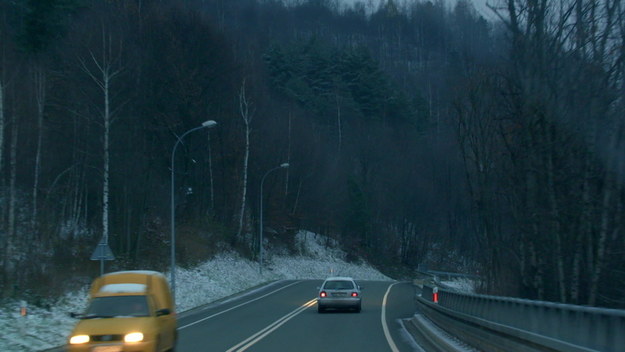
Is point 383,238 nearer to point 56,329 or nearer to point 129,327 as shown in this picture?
point 56,329

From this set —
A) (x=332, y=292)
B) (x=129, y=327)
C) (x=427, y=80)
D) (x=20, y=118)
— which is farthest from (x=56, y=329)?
(x=427, y=80)

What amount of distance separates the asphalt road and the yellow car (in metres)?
4.09

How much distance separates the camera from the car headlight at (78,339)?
42.3ft

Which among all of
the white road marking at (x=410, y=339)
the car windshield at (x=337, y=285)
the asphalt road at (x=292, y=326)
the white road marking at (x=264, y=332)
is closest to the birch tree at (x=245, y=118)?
the asphalt road at (x=292, y=326)

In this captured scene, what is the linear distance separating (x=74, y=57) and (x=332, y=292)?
1975cm

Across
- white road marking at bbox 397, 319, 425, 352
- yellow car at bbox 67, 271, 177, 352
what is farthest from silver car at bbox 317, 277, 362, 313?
yellow car at bbox 67, 271, 177, 352

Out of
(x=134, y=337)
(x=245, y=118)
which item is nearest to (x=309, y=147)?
(x=245, y=118)

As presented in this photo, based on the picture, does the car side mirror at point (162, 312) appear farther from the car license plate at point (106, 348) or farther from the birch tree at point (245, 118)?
the birch tree at point (245, 118)

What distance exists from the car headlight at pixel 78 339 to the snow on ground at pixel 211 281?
668 centimetres

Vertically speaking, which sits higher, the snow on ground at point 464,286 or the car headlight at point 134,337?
the car headlight at point 134,337

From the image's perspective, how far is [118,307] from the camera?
14.2 metres

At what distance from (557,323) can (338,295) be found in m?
21.8

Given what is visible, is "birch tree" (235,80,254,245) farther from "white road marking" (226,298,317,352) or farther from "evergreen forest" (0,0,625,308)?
"white road marking" (226,298,317,352)

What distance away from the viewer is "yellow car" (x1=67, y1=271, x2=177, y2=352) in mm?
12914
